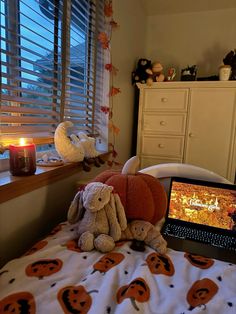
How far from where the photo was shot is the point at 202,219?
37.3 inches

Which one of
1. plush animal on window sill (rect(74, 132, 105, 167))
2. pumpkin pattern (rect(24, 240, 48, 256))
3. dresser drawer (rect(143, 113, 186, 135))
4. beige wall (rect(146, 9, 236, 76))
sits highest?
beige wall (rect(146, 9, 236, 76))

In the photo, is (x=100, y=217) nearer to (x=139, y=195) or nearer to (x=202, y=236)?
(x=139, y=195)

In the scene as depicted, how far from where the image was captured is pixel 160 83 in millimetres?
2119

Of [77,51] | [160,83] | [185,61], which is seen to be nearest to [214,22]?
[185,61]

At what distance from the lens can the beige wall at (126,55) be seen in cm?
170

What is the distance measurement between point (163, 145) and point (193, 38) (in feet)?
4.16

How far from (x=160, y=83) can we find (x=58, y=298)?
1969 millimetres

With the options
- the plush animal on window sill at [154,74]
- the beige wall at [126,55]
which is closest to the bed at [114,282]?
the beige wall at [126,55]

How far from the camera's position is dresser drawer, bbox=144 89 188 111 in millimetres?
2078

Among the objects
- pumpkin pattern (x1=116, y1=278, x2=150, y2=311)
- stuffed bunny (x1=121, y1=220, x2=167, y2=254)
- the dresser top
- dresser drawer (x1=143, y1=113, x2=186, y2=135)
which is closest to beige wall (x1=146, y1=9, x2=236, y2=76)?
the dresser top

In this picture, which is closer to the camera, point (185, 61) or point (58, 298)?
point (58, 298)

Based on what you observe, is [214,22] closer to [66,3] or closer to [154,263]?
[66,3]

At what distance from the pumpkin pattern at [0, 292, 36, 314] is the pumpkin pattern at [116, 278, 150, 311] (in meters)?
0.20

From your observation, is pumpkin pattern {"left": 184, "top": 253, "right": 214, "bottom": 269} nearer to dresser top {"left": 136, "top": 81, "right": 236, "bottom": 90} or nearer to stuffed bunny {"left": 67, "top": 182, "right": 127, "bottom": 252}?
stuffed bunny {"left": 67, "top": 182, "right": 127, "bottom": 252}
